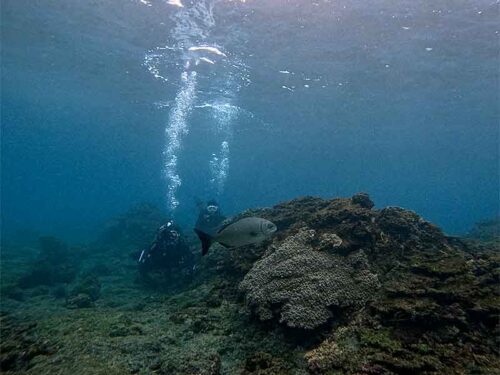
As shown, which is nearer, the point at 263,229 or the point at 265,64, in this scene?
the point at 263,229

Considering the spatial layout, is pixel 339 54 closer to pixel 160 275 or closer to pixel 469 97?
pixel 469 97

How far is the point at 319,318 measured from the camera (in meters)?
5.07

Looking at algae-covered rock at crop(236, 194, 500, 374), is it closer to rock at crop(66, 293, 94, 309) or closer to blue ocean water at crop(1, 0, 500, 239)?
rock at crop(66, 293, 94, 309)

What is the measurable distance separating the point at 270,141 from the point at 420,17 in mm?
49997

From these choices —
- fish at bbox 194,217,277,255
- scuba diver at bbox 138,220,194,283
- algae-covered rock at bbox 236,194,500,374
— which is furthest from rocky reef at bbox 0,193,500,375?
scuba diver at bbox 138,220,194,283

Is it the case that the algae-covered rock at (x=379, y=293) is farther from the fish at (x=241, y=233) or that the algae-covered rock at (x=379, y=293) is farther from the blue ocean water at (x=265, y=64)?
the blue ocean water at (x=265, y=64)

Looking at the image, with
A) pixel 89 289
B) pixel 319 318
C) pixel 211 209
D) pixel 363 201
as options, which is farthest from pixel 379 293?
pixel 211 209

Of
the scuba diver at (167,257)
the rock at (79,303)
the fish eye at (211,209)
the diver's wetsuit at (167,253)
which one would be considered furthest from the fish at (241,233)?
the fish eye at (211,209)

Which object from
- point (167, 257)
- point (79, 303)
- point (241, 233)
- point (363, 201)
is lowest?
point (241, 233)

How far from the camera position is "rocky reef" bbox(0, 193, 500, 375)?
422 cm

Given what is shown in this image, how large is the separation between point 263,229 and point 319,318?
1.80 m

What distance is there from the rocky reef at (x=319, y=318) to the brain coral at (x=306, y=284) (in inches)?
0.8

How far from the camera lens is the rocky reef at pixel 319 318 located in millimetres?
4219

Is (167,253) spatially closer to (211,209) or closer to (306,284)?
(211,209)
